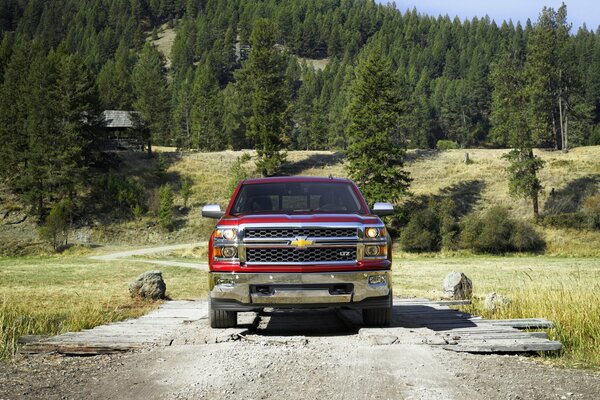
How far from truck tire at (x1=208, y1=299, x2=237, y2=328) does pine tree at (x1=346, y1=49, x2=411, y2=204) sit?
4287 cm

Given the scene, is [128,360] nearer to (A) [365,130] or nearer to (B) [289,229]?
(B) [289,229]

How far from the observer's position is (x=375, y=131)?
5216 centimetres

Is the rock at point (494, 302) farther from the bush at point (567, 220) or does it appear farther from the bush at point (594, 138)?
the bush at point (594, 138)

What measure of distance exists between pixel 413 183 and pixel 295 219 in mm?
60325

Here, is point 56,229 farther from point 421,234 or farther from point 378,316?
point 378,316

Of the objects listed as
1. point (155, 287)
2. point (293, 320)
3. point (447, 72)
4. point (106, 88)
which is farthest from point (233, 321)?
point (447, 72)

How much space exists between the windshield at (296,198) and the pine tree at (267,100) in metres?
53.7

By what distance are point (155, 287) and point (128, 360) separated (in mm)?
8208

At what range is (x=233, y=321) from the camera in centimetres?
817

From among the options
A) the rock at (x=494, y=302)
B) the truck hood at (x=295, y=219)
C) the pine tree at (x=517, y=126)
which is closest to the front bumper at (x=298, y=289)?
the truck hood at (x=295, y=219)

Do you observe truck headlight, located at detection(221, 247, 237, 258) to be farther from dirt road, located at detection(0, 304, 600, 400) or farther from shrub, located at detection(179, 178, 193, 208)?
shrub, located at detection(179, 178, 193, 208)

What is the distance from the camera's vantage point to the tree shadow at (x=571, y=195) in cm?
5769

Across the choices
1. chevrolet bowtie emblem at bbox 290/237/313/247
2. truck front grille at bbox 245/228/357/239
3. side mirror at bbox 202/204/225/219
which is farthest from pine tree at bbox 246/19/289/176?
chevrolet bowtie emblem at bbox 290/237/313/247

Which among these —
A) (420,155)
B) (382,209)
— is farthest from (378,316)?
(420,155)
